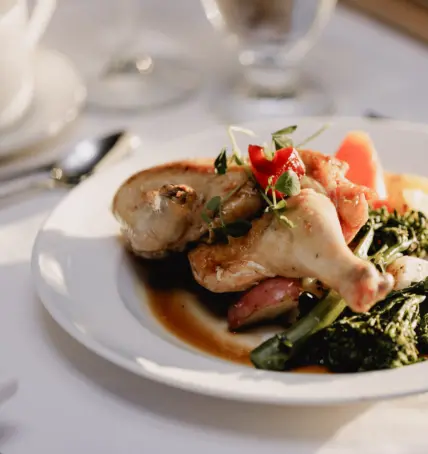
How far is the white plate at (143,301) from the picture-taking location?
3.99 ft

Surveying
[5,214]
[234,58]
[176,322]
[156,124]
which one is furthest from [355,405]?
[234,58]

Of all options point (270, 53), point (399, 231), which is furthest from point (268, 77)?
point (399, 231)

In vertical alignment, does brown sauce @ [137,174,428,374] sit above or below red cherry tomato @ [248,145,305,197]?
below

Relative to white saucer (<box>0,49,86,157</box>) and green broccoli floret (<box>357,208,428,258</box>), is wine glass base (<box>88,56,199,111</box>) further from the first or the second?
green broccoli floret (<box>357,208,428,258</box>)

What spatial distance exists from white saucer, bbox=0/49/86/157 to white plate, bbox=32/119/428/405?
1.33 ft

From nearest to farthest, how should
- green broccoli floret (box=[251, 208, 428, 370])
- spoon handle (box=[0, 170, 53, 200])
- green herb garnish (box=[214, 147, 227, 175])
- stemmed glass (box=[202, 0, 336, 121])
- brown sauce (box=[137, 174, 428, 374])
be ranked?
green broccoli floret (box=[251, 208, 428, 370]), brown sauce (box=[137, 174, 428, 374]), green herb garnish (box=[214, 147, 227, 175]), spoon handle (box=[0, 170, 53, 200]), stemmed glass (box=[202, 0, 336, 121])

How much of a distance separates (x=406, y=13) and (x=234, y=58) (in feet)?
1.90

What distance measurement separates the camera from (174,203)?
5.09 ft

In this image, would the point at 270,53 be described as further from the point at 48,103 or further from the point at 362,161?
the point at 362,161

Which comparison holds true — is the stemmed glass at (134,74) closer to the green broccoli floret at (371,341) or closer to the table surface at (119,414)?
the table surface at (119,414)

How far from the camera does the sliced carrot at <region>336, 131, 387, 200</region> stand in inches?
67.3

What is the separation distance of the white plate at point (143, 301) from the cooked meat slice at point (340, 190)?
0.31 meters

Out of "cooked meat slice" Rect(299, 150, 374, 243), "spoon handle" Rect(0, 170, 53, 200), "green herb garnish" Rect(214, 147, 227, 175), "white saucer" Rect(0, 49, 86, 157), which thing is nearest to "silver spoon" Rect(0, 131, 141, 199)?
"spoon handle" Rect(0, 170, 53, 200)

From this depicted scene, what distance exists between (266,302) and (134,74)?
135 cm
